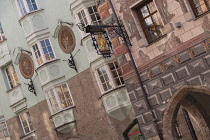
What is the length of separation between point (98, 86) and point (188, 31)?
7.97 meters

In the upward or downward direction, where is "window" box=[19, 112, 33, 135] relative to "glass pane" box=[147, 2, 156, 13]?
downward

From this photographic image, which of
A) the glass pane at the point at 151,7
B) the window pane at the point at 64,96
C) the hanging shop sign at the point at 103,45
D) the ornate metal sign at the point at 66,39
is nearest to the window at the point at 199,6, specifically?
the glass pane at the point at 151,7

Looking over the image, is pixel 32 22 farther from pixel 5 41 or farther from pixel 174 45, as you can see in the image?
pixel 174 45

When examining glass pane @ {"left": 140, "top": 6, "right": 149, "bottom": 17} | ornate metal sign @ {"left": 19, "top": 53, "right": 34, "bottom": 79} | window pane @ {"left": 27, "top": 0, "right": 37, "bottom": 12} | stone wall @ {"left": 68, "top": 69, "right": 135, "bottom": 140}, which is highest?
window pane @ {"left": 27, "top": 0, "right": 37, "bottom": 12}

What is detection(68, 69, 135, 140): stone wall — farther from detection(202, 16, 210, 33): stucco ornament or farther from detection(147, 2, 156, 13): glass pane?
detection(202, 16, 210, 33): stucco ornament

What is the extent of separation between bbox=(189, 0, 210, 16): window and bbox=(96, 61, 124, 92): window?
711 cm

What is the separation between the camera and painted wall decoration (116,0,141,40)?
16969mm

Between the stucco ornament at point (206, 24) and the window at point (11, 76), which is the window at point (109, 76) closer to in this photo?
the window at point (11, 76)

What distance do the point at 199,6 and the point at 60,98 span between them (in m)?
10.9

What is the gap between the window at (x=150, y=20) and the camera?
16.5 m

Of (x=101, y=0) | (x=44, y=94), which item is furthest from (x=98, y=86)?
(x=101, y=0)

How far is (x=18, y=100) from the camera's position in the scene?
88.2 ft

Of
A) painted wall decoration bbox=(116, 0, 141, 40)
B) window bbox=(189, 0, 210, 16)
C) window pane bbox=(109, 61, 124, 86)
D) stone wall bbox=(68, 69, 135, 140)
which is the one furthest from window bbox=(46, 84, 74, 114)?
window bbox=(189, 0, 210, 16)

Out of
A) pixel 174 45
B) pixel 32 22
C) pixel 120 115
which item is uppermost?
pixel 32 22
